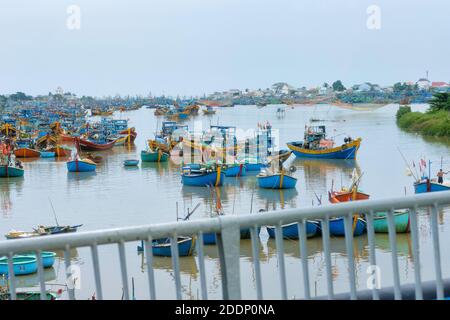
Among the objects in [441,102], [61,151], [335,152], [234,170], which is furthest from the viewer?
[441,102]

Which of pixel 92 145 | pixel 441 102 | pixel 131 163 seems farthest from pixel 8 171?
pixel 441 102

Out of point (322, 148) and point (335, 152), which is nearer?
point (335, 152)

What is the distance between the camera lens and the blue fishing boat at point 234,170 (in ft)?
69.4

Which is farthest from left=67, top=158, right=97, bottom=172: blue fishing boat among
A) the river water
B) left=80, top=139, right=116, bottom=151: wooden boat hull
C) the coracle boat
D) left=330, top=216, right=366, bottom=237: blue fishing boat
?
left=330, top=216, right=366, bottom=237: blue fishing boat

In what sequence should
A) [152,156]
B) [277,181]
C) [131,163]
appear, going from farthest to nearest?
[152,156], [131,163], [277,181]

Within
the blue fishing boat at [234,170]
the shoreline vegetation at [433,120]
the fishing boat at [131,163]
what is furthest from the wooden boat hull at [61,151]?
the shoreline vegetation at [433,120]

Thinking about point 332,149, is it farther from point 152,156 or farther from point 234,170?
point 152,156

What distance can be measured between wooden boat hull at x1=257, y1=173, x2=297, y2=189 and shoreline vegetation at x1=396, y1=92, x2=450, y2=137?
16946mm

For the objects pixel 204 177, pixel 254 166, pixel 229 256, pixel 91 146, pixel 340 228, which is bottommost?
pixel 254 166

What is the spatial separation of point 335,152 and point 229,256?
78.6ft

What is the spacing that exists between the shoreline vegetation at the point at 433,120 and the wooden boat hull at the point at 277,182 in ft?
55.6

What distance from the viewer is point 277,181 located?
18.1 meters

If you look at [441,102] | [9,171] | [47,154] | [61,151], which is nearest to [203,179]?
[9,171]

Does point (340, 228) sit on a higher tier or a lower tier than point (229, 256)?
lower
